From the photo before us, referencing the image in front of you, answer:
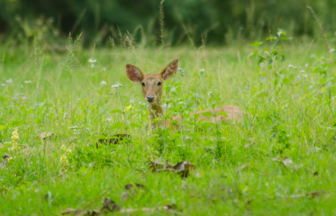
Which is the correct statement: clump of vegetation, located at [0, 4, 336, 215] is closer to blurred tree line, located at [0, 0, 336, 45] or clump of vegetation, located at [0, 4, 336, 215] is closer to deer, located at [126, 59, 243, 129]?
deer, located at [126, 59, 243, 129]

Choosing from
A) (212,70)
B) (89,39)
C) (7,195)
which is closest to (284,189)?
(7,195)

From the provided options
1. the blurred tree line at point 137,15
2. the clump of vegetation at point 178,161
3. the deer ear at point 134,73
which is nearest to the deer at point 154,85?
the deer ear at point 134,73

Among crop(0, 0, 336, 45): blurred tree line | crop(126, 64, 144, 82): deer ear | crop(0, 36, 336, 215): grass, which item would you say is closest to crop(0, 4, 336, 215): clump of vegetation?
crop(0, 36, 336, 215): grass

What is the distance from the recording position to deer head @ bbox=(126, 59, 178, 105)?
4.86 m

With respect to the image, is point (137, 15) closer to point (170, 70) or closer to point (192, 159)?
point (170, 70)

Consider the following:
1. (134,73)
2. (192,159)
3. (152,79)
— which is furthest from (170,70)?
(192,159)

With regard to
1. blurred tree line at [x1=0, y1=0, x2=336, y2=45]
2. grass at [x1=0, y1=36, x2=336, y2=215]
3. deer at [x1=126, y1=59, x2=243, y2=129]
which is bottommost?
grass at [x1=0, y1=36, x2=336, y2=215]

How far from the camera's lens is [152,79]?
497cm

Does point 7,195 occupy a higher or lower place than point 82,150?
lower

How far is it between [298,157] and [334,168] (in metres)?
0.31

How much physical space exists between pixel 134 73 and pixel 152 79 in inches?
9.8

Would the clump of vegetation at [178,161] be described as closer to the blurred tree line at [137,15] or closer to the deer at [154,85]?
the deer at [154,85]

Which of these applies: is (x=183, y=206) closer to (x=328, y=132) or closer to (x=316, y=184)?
(x=316, y=184)

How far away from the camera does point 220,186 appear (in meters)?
2.77
